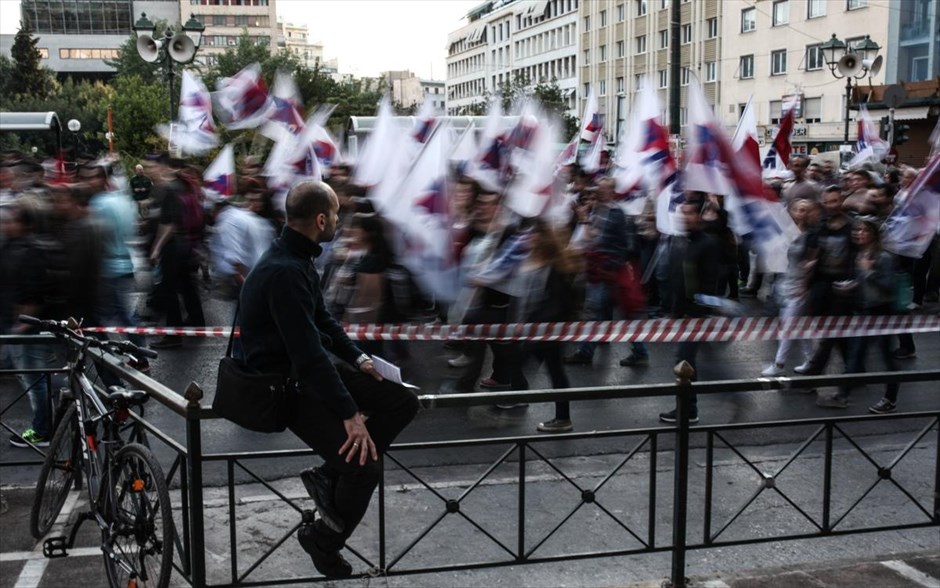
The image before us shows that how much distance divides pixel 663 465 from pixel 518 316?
2.07m

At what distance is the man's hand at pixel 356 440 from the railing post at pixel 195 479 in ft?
2.13

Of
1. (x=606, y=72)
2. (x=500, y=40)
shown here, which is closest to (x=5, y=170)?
(x=606, y=72)

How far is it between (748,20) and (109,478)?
5750 centimetres

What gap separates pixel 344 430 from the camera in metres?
3.78

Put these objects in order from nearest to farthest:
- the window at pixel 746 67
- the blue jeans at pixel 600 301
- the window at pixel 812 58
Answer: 1. the blue jeans at pixel 600 301
2. the window at pixel 812 58
3. the window at pixel 746 67

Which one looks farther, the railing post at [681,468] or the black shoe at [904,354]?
the black shoe at [904,354]

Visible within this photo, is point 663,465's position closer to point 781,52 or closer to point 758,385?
point 758,385

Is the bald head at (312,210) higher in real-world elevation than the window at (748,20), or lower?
lower

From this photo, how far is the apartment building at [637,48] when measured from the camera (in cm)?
6291

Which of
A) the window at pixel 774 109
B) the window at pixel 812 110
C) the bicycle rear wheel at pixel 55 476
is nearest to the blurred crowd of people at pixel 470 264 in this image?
the bicycle rear wheel at pixel 55 476

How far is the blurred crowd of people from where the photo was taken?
736 cm

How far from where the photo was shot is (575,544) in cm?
528

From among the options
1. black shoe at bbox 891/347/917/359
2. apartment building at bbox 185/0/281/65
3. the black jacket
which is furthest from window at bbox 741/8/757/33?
apartment building at bbox 185/0/281/65

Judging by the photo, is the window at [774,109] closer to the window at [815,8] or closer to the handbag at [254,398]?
the window at [815,8]
